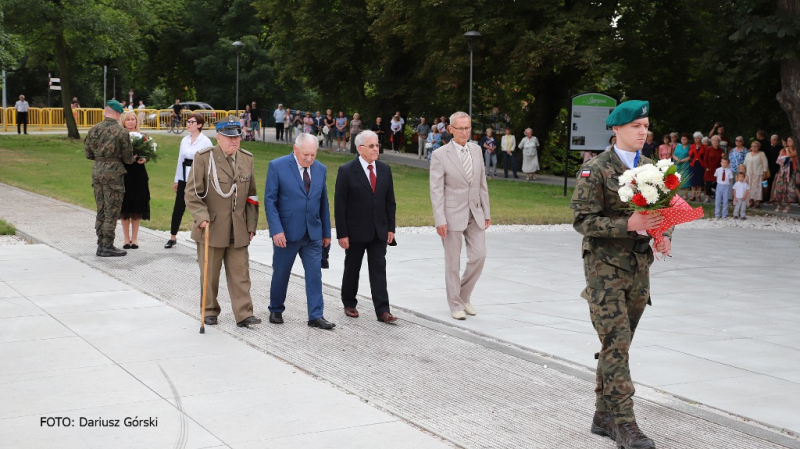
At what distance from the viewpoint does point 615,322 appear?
18.7 ft

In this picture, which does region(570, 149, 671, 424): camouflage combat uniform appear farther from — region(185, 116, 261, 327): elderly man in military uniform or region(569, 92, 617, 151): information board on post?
region(569, 92, 617, 151): information board on post

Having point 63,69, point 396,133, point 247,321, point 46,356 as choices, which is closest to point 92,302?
point 247,321

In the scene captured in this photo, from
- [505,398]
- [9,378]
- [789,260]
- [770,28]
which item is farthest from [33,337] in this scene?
[770,28]

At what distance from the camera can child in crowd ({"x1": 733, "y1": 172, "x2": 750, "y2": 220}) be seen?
2191 centimetres

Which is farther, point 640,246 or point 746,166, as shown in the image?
point 746,166

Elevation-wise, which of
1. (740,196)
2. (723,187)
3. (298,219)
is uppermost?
(298,219)

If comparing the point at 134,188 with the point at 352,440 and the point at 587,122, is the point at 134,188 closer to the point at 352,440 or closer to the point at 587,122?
the point at 352,440

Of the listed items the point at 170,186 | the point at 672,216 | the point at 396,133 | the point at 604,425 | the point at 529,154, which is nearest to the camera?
the point at 672,216

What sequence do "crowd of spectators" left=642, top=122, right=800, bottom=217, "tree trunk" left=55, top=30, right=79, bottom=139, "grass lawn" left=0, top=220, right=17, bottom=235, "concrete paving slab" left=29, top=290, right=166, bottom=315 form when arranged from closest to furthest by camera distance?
"concrete paving slab" left=29, top=290, right=166, bottom=315 → "grass lawn" left=0, top=220, right=17, bottom=235 → "crowd of spectators" left=642, top=122, right=800, bottom=217 → "tree trunk" left=55, top=30, right=79, bottom=139

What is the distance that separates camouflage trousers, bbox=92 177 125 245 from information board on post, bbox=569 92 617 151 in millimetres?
13693

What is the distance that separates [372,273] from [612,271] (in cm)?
393

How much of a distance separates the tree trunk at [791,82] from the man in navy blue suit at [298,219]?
17.0m

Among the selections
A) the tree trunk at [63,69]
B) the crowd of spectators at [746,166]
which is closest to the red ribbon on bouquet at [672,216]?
the crowd of spectators at [746,166]

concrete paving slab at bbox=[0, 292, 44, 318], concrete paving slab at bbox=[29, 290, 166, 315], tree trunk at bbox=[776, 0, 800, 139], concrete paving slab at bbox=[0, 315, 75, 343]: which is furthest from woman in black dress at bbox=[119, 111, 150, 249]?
tree trunk at bbox=[776, 0, 800, 139]
